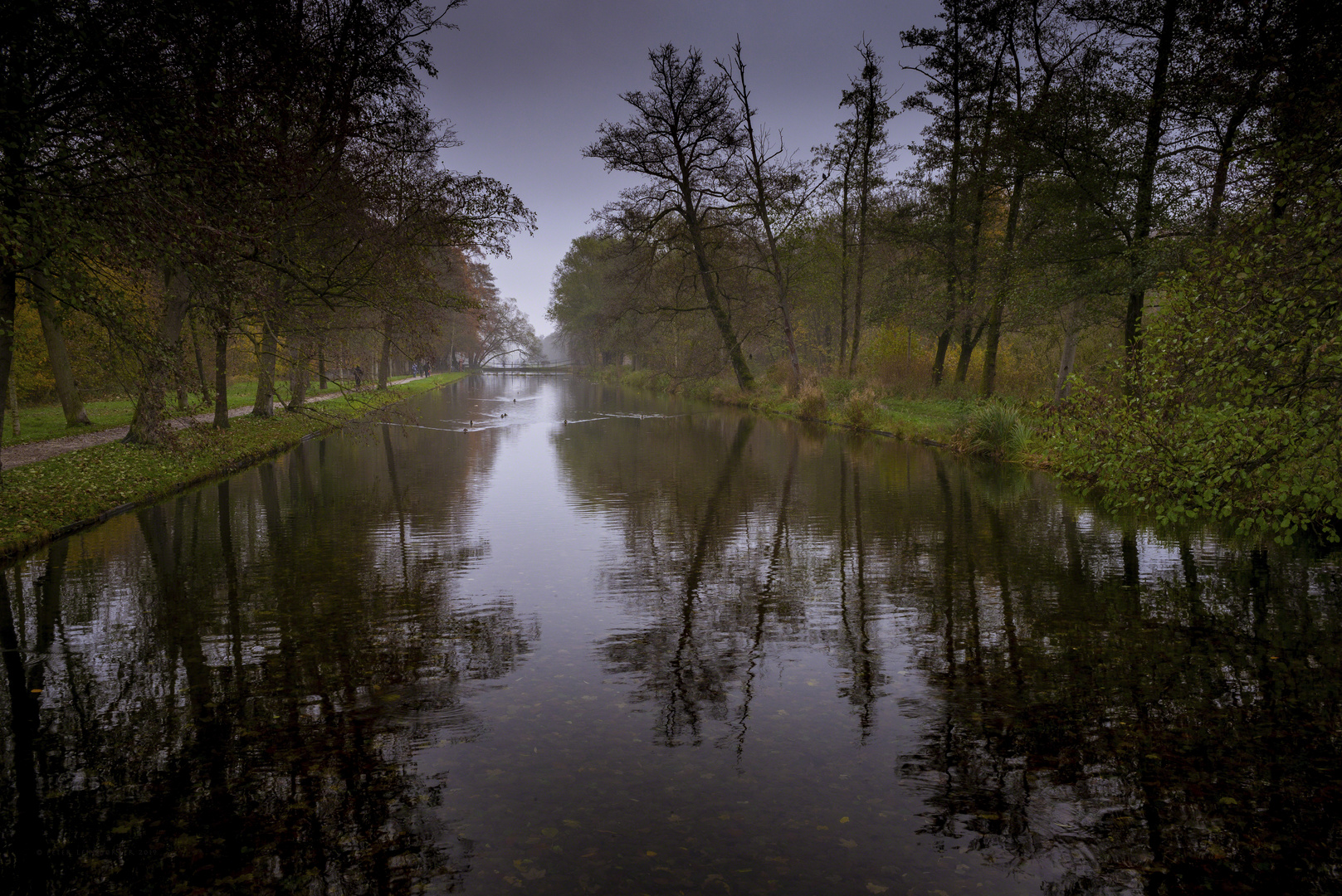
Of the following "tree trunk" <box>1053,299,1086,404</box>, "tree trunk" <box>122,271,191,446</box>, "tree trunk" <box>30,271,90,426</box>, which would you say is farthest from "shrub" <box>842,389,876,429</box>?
"tree trunk" <box>30,271,90,426</box>

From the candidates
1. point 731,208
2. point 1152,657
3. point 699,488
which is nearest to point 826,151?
point 731,208

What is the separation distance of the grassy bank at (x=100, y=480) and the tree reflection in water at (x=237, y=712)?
593 mm

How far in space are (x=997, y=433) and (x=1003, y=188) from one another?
11.0 metres

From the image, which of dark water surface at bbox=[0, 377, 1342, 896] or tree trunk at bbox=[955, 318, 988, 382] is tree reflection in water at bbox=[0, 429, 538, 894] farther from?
tree trunk at bbox=[955, 318, 988, 382]

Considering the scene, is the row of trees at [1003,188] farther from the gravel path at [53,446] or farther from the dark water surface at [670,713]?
the gravel path at [53,446]

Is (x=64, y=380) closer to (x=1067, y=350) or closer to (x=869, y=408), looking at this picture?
(x=869, y=408)

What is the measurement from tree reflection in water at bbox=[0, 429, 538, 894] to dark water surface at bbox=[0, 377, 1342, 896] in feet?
0.11

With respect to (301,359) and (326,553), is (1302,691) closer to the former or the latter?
(326,553)

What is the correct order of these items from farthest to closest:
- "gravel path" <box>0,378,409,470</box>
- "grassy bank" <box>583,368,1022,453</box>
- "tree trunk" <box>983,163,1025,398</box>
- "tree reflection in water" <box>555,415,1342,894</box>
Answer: "tree trunk" <box>983,163,1025,398</box> → "grassy bank" <box>583,368,1022,453</box> → "gravel path" <box>0,378,409,470</box> → "tree reflection in water" <box>555,415,1342,894</box>

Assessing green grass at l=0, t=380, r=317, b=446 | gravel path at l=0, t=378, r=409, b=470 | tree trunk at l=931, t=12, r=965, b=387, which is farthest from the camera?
tree trunk at l=931, t=12, r=965, b=387

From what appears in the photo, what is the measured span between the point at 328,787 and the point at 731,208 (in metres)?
33.8

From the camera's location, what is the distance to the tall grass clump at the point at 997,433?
775 inches

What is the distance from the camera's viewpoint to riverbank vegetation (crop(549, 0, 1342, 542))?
7227 millimetres

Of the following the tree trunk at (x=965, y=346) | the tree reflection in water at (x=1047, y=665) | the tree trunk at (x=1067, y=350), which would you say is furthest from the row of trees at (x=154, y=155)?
the tree trunk at (x=965, y=346)
